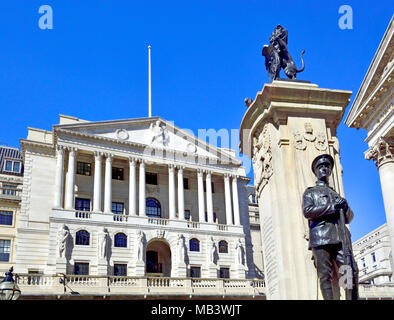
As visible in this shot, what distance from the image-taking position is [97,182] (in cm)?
5250

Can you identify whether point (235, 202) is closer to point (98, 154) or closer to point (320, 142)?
point (98, 154)

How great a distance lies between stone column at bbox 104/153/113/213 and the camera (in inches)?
2047

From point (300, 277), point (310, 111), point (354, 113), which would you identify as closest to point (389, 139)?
point (354, 113)

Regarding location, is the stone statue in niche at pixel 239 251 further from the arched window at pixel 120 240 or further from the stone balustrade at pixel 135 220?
the arched window at pixel 120 240

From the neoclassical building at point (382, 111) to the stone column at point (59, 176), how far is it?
3368cm

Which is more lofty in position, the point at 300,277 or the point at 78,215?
the point at 78,215

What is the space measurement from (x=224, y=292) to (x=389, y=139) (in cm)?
2561

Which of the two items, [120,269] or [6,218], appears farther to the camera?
[6,218]

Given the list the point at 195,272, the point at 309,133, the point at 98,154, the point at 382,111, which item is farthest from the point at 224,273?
the point at 309,133

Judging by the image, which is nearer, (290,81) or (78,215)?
(290,81)

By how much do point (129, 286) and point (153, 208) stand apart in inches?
642

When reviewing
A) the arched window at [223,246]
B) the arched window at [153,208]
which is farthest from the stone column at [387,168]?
the arched window at [153,208]

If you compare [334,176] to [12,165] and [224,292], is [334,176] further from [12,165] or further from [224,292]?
[12,165]

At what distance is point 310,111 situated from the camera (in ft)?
35.1
